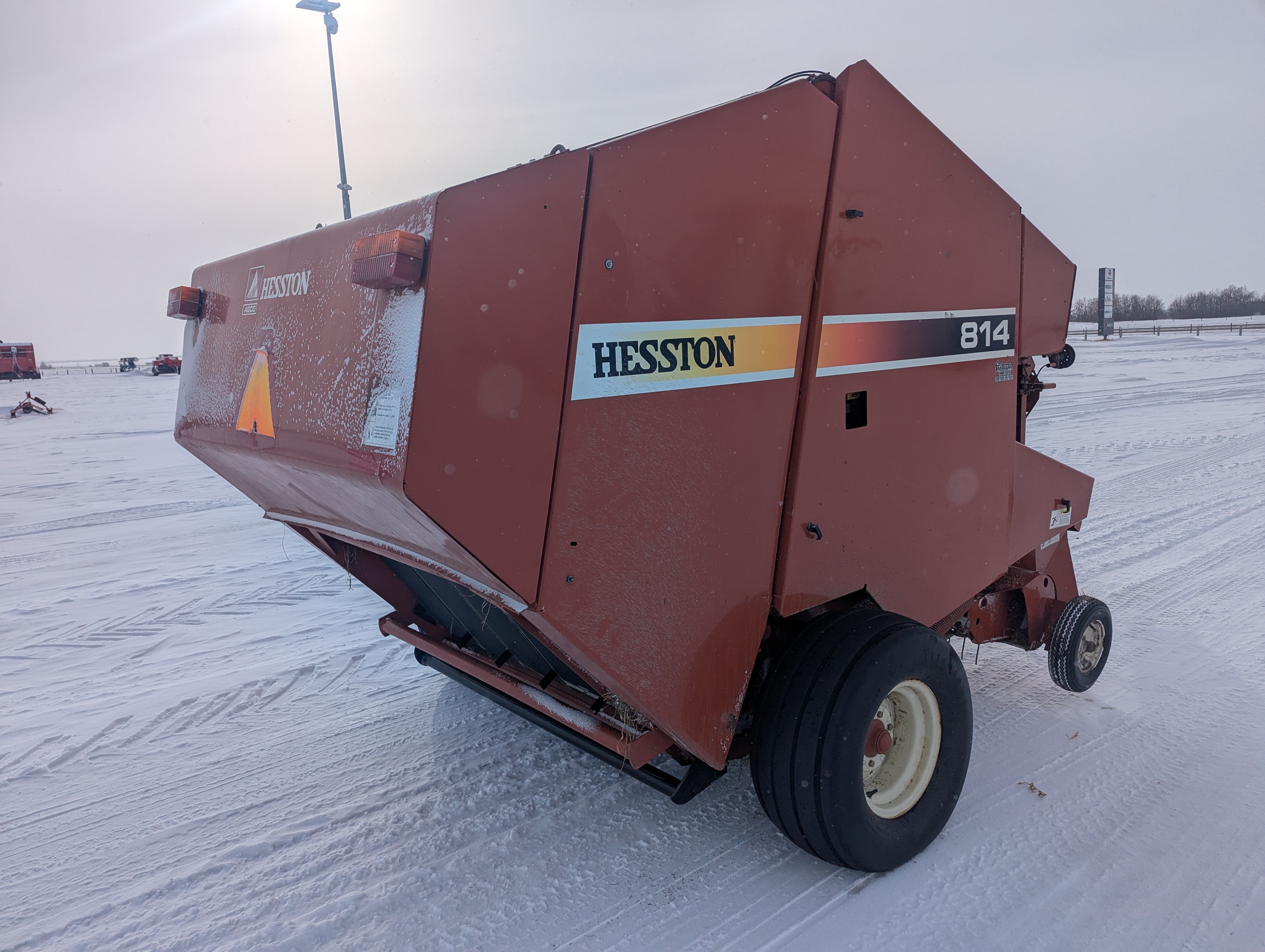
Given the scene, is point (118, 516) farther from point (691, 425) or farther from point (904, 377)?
point (904, 377)

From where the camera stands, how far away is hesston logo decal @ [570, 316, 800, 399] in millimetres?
1962

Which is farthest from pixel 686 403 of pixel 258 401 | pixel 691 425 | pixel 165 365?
pixel 165 365

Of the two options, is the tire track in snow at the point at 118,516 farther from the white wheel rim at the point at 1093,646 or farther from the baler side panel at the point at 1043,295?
the white wheel rim at the point at 1093,646

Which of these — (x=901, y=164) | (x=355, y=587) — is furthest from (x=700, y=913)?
(x=355, y=587)

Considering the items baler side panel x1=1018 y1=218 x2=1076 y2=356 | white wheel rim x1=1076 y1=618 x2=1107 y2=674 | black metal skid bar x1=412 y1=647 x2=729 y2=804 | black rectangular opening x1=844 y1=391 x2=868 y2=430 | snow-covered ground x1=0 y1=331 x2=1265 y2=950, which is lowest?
snow-covered ground x1=0 y1=331 x2=1265 y2=950

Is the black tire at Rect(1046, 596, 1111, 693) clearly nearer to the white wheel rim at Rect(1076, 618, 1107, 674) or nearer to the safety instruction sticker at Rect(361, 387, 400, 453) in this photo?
the white wheel rim at Rect(1076, 618, 1107, 674)

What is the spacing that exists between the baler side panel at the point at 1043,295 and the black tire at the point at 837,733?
1559 mm

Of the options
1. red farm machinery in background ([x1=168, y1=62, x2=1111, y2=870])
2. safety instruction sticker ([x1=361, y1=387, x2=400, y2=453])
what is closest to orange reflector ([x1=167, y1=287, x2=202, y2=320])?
red farm machinery in background ([x1=168, y1=62, x2=1111, y2=870])

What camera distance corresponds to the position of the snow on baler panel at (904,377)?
2486mm

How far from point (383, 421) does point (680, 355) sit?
81cm

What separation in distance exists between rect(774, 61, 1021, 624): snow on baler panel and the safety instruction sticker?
126 centimetres

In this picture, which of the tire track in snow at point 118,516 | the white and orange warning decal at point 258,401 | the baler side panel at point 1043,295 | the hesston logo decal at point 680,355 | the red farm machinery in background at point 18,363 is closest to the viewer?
the hesston logo decal at point 680,355

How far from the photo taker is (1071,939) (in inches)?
88.4

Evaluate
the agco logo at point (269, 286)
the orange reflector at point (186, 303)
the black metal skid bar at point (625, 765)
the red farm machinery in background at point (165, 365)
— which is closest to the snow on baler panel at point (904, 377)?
the black metal skid bar at point (625, 765)
